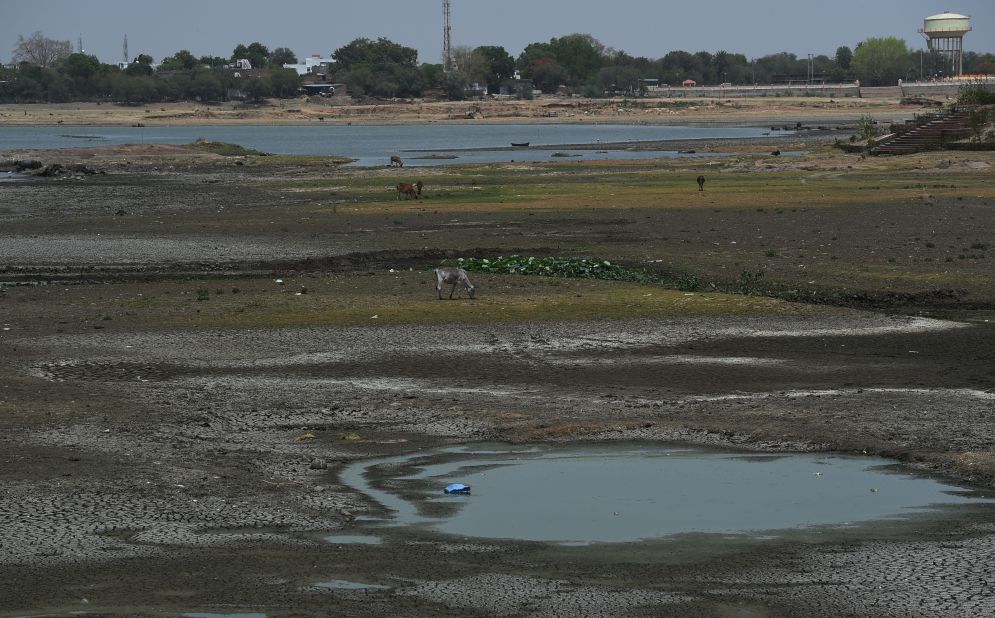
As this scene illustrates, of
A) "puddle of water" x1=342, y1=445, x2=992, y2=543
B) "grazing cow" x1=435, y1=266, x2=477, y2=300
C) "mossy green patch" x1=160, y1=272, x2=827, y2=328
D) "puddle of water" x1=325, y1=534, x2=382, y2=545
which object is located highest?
"grazing cow" x1=435, y1=266, x2=477, y2=300

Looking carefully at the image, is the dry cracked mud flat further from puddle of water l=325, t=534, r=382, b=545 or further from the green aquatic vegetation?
the green aquatic vegetation

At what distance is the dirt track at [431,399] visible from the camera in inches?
440

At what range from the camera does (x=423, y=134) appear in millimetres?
158000

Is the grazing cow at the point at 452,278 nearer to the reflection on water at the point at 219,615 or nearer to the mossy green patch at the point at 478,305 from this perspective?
the mossy green patch at the point at 478,305

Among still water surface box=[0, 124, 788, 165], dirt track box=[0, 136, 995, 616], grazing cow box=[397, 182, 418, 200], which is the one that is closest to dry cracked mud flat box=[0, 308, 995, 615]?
dirt track box=[0, 136, 995, 616]

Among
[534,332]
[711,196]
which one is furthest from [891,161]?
[534,332]

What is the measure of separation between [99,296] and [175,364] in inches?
308

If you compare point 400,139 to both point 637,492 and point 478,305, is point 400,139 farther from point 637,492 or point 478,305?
point 637,492

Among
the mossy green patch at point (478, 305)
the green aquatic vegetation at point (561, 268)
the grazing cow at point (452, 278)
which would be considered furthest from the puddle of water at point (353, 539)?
the green aquatic vegetation at point (561, 268)

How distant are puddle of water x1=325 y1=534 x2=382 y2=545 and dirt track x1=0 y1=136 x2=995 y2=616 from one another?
0.58 feet

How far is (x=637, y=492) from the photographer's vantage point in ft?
46.8

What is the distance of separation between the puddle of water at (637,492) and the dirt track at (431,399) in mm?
480

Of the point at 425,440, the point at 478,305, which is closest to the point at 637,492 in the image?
the point at 425,440

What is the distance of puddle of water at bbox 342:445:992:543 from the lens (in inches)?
512
